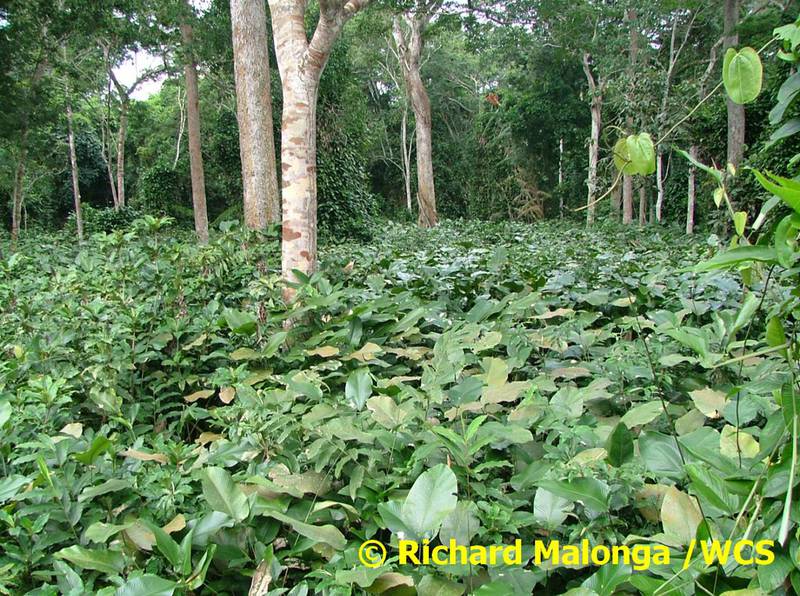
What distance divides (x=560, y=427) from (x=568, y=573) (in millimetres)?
310

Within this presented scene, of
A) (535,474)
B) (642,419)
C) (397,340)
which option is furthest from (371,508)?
(397,340)

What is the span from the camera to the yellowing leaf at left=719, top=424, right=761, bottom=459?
1.09 meters

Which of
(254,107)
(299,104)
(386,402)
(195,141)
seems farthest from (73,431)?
(195,141)

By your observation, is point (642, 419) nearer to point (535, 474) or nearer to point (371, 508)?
point (535, 474)

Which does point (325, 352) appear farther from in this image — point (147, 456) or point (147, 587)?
point (147, 587)

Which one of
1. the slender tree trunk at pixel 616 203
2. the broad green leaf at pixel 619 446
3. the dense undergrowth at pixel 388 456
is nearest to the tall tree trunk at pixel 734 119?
the slender tree trunk at pixel 616 203

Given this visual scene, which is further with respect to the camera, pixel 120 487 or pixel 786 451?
pixel 120 487

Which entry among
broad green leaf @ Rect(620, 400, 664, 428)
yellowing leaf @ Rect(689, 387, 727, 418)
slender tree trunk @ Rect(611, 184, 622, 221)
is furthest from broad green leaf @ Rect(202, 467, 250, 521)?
slender tree trunk @ Rect(611, 184, 622, 221)

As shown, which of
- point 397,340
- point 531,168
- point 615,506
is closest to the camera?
point 615,506

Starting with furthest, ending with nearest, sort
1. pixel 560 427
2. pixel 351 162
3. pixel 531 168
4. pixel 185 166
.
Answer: pixel 531 168 → pixel 185 166 → pixel 351 162 → pixel 560 427

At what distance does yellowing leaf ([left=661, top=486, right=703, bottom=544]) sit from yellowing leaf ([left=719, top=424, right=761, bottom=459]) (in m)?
0.15

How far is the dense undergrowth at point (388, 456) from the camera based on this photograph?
1.05 m

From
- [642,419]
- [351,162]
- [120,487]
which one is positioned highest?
[351,162]

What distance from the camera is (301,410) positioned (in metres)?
1.67
